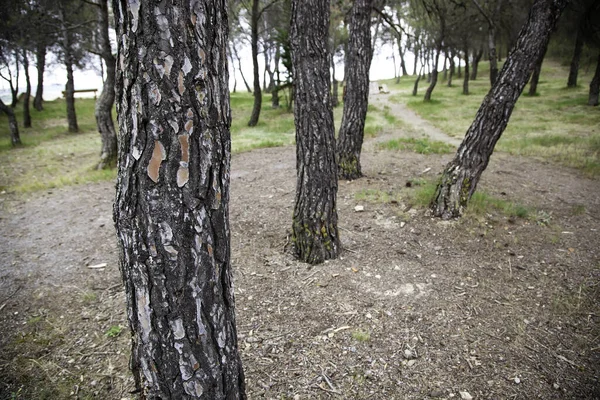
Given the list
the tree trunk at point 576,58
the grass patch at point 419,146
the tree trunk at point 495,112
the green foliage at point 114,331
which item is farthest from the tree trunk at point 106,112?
the tree trunk at point 576,58

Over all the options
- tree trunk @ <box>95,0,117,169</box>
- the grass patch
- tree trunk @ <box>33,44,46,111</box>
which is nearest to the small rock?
the grass patch

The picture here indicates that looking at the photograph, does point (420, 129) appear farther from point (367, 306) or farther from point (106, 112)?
point (367, 306)

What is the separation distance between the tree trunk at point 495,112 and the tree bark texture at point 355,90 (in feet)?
7.38

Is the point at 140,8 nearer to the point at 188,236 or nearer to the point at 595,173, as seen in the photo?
the point at 188,236

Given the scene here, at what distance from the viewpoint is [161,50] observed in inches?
48.7

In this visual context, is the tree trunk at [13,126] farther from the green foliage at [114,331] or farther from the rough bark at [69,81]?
the green foliage at [114,331]

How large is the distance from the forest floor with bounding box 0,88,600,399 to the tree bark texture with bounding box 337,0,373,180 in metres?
1.39

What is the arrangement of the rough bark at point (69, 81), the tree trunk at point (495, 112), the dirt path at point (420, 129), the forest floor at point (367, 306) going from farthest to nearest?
1. the rough bark at point (69, 81)
2. the dirt path at point (420, 129)
3. the tree trunk at point (495, 112)
4. the forest floor at point (367, 306)

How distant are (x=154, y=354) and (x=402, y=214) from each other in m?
4.33

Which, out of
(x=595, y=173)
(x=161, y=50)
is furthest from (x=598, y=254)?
(x=161, y=50)

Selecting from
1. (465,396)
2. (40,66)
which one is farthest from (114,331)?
(40,66)

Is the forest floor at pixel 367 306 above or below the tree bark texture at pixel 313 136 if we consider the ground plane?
below

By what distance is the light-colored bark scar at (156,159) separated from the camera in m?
1.31

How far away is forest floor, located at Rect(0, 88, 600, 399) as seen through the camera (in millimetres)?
2506
